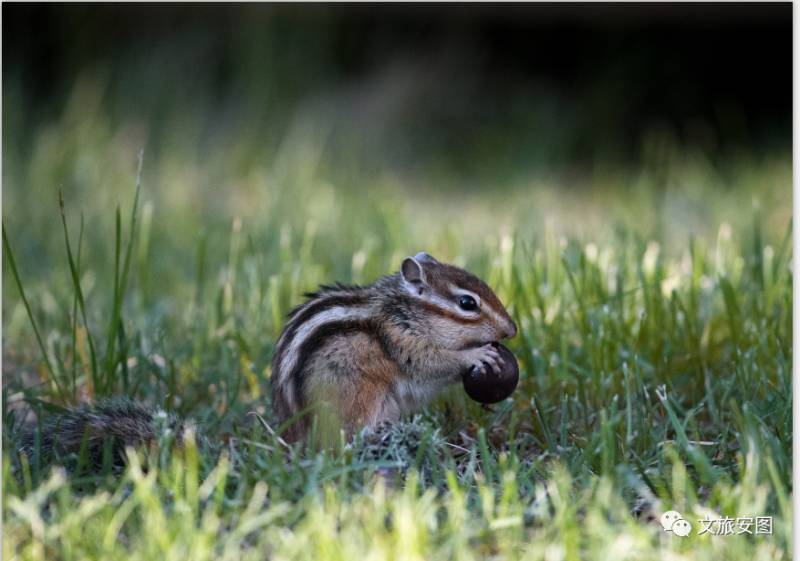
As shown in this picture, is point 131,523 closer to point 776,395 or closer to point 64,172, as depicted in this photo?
point 776,395

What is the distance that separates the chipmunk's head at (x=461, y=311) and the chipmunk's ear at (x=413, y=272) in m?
0.04

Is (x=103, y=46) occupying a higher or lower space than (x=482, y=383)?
higher

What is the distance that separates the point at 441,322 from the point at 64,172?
13.5 ft

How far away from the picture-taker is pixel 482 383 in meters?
3.54

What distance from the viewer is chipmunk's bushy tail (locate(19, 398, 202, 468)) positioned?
323 centimetres

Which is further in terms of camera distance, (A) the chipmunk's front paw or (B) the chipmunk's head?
(B) the chipmunk's head

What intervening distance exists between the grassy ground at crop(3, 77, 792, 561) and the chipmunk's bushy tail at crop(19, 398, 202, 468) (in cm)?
9

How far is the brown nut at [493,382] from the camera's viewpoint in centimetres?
352

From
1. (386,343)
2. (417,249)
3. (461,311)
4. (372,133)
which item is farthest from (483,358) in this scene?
→ (372,133)

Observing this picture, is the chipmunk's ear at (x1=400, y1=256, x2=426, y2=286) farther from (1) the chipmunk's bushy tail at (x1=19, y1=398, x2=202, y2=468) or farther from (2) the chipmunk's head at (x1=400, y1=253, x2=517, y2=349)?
(1) the chipmunk's bushy tail at (x1=19, y1=398, x2=202, y2=468)

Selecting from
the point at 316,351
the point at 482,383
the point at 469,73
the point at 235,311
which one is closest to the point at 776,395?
the point at 482,383

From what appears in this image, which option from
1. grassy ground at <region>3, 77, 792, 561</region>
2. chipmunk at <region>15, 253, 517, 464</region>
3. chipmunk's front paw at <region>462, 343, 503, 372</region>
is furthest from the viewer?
chipmunk's front paw at <region>462, 343, 503, 372</region>

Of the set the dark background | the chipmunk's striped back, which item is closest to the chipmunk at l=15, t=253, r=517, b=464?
the chipmunk's striped back

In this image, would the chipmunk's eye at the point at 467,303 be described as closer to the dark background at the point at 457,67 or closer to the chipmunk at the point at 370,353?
the chipmunk at the point at 370,353
